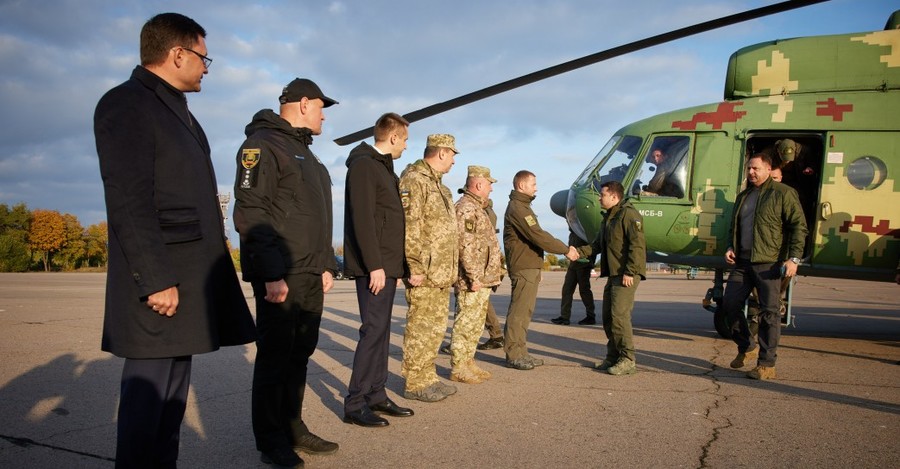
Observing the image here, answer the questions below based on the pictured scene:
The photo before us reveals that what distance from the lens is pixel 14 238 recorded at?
41969 millimetres

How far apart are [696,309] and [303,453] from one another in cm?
1174

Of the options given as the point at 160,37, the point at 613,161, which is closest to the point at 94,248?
the point at 613,161

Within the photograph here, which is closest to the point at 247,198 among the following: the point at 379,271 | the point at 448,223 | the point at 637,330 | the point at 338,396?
the point at 379,271

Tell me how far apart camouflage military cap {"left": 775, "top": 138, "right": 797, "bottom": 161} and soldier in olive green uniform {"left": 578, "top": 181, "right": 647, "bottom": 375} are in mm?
3132

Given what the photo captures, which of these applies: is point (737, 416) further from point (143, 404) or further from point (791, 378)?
point (143, 404)

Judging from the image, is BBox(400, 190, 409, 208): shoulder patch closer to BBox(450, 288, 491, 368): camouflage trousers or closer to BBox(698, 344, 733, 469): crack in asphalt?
BBox(450, 288, 491, 368): camouflage trousers

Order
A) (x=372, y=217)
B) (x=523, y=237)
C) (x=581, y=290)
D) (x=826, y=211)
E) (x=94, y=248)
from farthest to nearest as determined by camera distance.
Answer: (x=94, y=248) → (x=581, y=290) → (x=826, y=211) → (x=523, y=237) → (x=372, y=217)

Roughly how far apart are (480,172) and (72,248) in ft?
165

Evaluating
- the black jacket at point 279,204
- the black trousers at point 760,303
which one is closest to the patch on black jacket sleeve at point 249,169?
the black jacket at point 279,204

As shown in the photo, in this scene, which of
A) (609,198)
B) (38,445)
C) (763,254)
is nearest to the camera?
(38,445)

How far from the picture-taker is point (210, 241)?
2.63 m

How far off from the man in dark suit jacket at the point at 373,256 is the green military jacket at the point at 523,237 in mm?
2152

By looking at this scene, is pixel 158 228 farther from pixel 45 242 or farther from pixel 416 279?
pixel 45 242

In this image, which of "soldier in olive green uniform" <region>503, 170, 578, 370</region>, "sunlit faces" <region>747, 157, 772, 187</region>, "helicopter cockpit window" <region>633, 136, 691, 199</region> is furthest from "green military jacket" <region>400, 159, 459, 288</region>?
"helicopter cockpit window" <region>633, 136, 691, 199</region>
